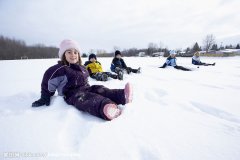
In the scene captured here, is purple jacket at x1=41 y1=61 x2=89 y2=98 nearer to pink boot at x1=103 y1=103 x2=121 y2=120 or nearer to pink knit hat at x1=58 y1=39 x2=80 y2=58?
pink knit hat at x1=58 y1=39 x2=80 y2=58

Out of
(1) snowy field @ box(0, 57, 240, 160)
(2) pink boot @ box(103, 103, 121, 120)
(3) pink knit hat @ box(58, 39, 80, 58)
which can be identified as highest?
(3) pink knit hat @ box(58, 39, 80, 58)

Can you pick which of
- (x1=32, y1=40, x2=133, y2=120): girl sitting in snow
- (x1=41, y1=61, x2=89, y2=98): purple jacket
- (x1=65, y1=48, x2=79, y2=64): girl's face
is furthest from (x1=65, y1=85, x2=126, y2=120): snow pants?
(x1=65, y1=48, x2=79, y2=64): girl's face

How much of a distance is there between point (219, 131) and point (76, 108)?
1.51 meters

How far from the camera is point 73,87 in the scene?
2.26m

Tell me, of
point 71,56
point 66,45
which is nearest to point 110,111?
point 71,56

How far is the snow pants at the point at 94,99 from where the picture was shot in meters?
1.67

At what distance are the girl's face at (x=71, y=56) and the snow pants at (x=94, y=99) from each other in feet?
1.66

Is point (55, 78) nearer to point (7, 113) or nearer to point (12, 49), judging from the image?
point (7, 113)

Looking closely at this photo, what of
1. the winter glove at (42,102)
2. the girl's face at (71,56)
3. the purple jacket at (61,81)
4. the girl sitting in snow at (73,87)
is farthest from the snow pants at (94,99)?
the girl's face at (71,56)

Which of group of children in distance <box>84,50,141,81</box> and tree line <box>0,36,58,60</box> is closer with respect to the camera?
group of children in distance <box>84,50,141,81</box>

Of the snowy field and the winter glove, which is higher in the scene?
the winter glove

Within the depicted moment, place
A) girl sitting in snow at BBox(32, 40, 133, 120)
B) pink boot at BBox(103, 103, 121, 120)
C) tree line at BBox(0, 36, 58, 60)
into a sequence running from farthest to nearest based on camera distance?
tree line at BBox(0, 36, 58, 60) → girl sitting in snow at BBox(32, 40, 133, 120) → pink boot at BBox(103, 103, 121, 120)

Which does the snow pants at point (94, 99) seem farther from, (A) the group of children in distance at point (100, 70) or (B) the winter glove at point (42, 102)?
(A) the group of children in distance at point (100, 70)

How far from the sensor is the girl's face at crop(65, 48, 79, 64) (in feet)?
8.06
